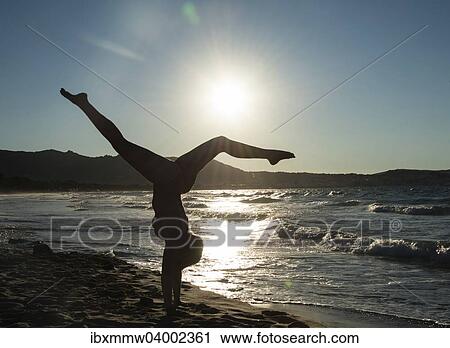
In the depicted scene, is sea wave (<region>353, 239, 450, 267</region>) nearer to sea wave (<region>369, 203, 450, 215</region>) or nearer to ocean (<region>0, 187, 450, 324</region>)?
ocean (<region>0, 187, 450, 324</region>)

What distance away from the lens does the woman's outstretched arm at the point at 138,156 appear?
5523 millimetres

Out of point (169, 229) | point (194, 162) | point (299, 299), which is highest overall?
point (194, 162)

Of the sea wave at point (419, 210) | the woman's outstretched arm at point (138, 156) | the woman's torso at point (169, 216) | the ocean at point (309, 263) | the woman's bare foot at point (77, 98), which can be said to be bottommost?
the ocean at point (309, 263)

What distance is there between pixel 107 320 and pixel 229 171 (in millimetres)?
121517

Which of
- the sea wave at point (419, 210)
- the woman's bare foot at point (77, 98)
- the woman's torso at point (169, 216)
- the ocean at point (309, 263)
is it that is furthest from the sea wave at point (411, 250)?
the sea wave at point (419, 210)

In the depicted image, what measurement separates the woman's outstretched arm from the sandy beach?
1692mm

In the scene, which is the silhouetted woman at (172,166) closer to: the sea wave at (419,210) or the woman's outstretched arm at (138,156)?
the woman's outstretched arm at (138,156)

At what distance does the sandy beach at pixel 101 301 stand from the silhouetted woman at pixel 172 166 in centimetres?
103

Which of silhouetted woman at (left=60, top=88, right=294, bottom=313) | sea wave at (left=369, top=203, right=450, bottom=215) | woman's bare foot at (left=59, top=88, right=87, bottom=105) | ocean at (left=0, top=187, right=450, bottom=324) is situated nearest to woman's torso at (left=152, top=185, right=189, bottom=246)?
silhouetted woman at (left=60, top=88, right=294, bottom=313)

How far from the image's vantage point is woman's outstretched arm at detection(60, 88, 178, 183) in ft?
18.1

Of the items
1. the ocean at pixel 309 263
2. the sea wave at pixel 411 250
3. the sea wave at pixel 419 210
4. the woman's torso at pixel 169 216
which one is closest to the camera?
the woman's torso at pixel 169 216

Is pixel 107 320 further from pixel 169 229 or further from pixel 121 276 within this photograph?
pixel 121 276

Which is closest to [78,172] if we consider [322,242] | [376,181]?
[376,181]

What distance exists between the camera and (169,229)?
569cm
